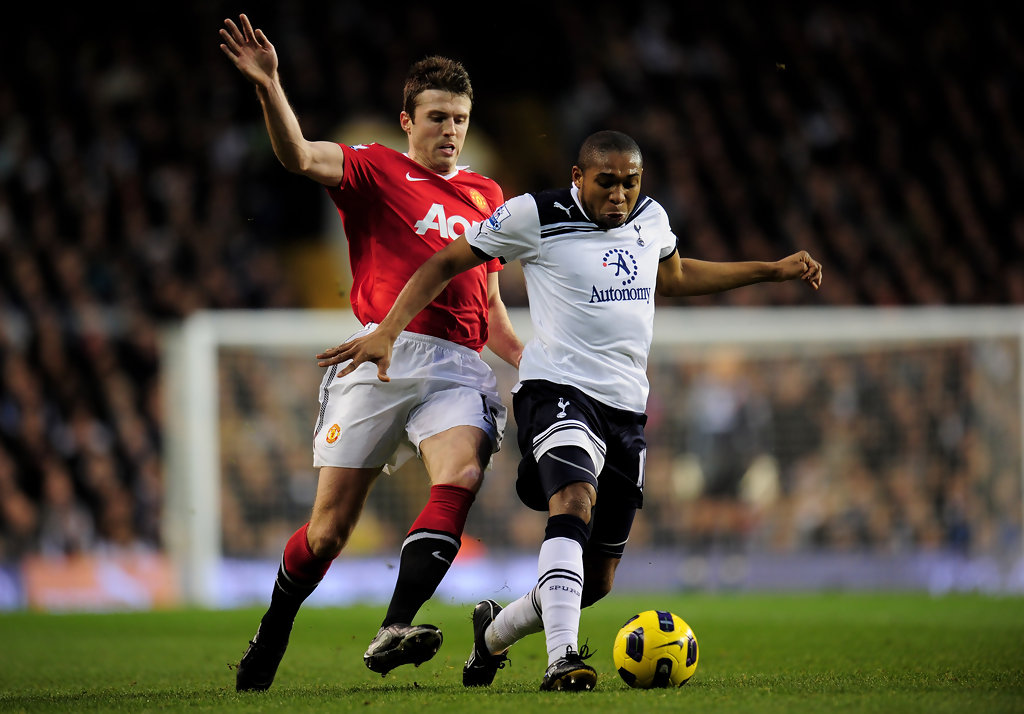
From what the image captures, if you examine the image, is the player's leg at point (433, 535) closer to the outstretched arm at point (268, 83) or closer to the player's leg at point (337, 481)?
the player's leg at point (337, 481)

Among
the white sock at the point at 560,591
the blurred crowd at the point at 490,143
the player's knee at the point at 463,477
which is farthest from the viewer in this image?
the blurred crowd at the point at 490,143

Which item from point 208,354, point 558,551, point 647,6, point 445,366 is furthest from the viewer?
point 647,6

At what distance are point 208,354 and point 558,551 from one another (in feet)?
27.0

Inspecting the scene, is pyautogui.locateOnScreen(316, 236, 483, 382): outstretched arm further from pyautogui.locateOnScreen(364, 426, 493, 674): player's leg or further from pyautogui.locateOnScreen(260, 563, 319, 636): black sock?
pyautogui.locateOnScreen(260, 563, 319, 636): black sock

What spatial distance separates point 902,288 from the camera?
50.6 ft

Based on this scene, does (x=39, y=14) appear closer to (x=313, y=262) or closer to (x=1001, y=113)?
(x=313, y=262)

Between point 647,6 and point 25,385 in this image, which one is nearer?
point 25,385

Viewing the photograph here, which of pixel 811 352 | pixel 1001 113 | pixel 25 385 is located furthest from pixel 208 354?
pixel 1001 113

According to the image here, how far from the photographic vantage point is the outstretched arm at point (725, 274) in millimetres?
5094

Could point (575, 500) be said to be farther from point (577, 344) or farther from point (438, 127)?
point (438, 127)

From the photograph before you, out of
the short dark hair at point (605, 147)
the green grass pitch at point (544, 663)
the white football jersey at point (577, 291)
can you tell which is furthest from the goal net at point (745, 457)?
the short dark hair at point (605, 147)

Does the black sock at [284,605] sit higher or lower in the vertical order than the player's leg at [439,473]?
lower

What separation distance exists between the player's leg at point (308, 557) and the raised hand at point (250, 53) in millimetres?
1376

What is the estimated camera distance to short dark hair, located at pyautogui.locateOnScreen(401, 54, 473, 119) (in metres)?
5.06
